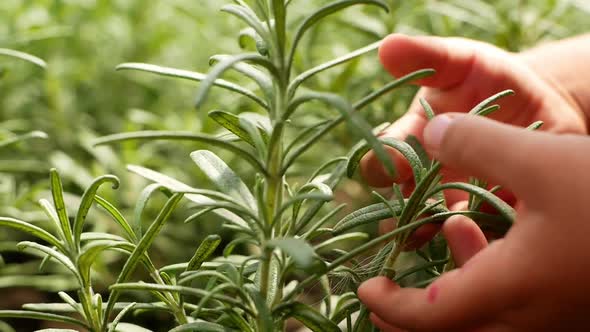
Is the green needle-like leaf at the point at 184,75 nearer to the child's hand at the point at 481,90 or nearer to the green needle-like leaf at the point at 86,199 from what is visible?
the green needle-like leaf at the point at 86,199

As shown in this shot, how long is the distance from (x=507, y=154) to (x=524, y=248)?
9 cm

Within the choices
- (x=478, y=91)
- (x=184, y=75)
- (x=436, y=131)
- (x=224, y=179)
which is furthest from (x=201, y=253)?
(x=478, y=91)

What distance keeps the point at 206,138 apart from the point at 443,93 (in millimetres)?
845

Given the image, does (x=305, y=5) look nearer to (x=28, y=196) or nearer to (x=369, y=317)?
(x=28, y=196)

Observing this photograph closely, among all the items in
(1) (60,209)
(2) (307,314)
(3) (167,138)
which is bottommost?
(2) (307,314)

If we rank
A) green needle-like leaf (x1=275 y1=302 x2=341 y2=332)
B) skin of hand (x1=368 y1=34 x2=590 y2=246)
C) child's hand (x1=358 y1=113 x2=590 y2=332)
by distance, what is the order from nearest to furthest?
child's hand (x1=358 y1=113 x2=590 y2=332), green needle-like leaf (x1=275 y1=302 x2=341 y2=332), skin of hand (x1=368 y1=34 x2=590 y2=246)

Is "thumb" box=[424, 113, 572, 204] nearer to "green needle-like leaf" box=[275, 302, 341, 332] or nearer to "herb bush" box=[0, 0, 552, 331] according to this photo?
"herb bush" box=[0, 0, 552, 331]

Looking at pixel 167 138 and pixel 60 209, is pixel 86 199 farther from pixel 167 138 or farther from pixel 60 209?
pixel 167 138

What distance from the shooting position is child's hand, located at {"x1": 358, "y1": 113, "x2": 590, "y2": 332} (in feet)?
2.00

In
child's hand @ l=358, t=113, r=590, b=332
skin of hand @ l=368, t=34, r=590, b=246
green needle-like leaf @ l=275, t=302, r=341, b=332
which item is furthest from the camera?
skin of hand @ l=368, t=34, r=590, b=246

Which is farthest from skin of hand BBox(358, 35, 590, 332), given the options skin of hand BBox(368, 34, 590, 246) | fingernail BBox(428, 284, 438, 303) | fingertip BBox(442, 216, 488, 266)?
skin of hand BBox(368, 34, 590, 246)

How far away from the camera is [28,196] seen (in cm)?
131

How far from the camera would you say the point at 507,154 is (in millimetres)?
633

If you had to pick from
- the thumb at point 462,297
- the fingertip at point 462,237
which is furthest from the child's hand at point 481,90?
the thumb at point 462,297
